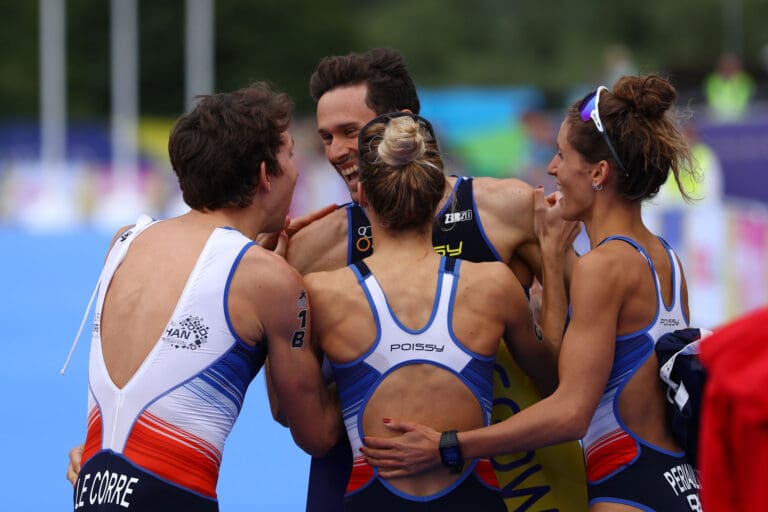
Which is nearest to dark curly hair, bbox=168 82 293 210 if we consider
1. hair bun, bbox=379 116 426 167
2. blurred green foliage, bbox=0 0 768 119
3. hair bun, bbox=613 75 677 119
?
hair bun, bbox=379 116 426 167

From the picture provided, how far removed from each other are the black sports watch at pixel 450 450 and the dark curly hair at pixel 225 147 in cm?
94

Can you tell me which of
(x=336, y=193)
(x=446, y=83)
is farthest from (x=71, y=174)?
(x=446, y=83)

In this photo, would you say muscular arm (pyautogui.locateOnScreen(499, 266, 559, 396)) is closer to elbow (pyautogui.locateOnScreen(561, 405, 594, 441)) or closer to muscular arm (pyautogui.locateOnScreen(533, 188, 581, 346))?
muscular arm (pyautogui.locateOnScreen(533, 188, 581, 346))

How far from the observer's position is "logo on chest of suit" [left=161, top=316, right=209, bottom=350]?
356 cm

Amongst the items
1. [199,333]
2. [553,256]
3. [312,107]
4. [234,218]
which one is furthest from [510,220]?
[312,107]

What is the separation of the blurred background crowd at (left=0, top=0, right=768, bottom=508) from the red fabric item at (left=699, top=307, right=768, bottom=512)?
1866mm

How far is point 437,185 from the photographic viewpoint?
3639mm

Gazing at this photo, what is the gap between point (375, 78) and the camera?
14.9ft

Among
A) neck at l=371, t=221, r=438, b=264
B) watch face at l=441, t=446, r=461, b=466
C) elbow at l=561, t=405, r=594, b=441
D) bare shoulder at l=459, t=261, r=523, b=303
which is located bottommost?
watch face at l=441, t=446, r=461, b=466

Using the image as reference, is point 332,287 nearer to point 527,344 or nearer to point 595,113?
point 527,344

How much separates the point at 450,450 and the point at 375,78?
1589 millimetres

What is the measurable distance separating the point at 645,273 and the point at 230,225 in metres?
1.26

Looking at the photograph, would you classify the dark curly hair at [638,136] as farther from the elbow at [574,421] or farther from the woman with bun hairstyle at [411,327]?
the elbow at [574,421]

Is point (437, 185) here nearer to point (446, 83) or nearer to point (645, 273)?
point (645, 273)
